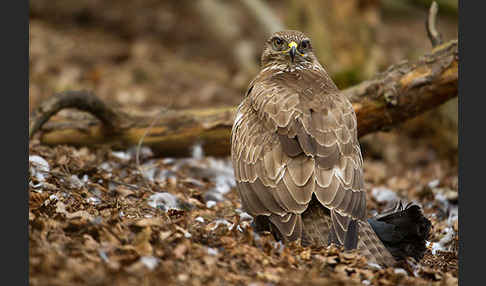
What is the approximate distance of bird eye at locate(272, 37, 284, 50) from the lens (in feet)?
22.9

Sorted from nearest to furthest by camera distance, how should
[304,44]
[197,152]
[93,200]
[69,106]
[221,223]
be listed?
[221,223] → [93,200] → [304,44] → [69,106] → [197,152]

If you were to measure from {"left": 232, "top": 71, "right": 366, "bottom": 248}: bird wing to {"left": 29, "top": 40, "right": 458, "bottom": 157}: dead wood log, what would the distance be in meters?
1.84

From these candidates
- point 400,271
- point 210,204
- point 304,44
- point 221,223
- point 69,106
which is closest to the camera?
point 400,271

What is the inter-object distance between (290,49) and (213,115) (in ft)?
6.27

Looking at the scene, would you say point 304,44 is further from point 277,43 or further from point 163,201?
point 163,201

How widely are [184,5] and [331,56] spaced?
717cm

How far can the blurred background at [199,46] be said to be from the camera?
11.5m

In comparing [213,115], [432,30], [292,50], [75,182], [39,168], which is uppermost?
[432,30]

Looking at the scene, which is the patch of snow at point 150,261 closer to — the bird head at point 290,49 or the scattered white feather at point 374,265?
the scattered white feather at point 374,265

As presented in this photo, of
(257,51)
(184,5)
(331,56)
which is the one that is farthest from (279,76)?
(184,5)

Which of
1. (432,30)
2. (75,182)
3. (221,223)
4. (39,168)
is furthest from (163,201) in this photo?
(432,30)

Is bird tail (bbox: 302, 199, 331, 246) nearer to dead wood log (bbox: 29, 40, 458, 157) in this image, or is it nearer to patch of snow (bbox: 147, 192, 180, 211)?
patch of snow (bbox: 147, 192, 180, 211)

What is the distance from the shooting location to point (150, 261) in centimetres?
448

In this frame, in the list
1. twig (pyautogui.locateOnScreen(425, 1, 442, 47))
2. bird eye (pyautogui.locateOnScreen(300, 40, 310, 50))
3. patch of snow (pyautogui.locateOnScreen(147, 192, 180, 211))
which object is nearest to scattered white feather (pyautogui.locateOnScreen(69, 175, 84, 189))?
patch of snow (pyautogui.locateOnScreen(147, 192, 180, 211))
